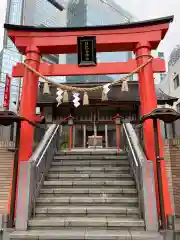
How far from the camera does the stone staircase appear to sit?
179 inches

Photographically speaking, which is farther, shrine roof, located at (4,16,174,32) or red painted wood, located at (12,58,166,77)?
red painted wood, located at (12,58,166,77)

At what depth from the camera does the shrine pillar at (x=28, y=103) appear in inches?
256

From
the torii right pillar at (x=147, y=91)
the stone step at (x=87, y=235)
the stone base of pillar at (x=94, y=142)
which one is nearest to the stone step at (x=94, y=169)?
the torii right pillar at (x=147, y=91)

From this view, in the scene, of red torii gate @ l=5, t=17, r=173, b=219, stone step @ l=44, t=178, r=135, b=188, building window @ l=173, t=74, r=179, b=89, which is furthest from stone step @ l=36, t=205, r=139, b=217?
building window @ l=173, t=74, r=179, b=89

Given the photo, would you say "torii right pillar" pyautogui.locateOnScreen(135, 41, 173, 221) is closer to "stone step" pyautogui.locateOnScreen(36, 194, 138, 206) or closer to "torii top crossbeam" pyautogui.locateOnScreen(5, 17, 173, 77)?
"torii top crossbeam" pyautogui.locateOnScreen(5, 17, 173, 77)

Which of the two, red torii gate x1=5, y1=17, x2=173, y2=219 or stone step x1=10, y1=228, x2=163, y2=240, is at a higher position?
red torii gate x1=5, y1=17, x2=173, y2=219

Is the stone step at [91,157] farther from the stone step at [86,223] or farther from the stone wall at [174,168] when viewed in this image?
the stone step at [86,223]

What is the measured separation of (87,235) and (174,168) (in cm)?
511

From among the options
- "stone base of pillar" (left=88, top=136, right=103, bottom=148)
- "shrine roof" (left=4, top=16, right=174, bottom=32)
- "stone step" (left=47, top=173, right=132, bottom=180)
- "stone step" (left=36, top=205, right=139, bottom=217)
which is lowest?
"stone step" (left=36, top=205, right=139, bottom=217)

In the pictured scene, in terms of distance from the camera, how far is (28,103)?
6887mm

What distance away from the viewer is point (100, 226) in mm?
4805

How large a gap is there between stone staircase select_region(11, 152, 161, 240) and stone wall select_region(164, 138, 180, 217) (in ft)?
6.93

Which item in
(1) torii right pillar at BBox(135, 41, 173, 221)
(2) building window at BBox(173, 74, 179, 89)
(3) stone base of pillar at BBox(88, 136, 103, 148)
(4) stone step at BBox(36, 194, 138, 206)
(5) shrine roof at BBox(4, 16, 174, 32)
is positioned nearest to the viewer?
(4) stone step at BBox(36, 194, 138, 206)

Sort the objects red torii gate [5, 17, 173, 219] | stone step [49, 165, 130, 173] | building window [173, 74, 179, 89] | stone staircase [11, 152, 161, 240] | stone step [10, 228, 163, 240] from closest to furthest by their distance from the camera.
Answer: stone step [10, 228, 163, 240] → stone staircase [11, 152, 161, 240] → stone step [49, 165, 130, 173] → red torii gate [5, 17, 173, 219] → building window [173, 74, 179, 89]
